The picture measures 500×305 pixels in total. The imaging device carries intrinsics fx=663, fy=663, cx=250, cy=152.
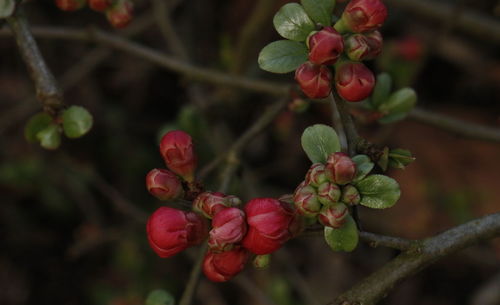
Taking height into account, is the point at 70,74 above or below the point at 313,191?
below

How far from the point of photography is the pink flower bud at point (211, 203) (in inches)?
39.2

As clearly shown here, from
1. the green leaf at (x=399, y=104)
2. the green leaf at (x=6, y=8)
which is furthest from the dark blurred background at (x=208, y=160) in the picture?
the green leaf at (x=6, y=8)

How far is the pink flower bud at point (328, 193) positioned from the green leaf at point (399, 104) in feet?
1.40

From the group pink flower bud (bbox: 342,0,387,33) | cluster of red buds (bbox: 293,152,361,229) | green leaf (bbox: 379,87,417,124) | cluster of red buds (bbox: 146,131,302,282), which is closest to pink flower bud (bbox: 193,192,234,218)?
cluster of red buds (bbox: 146,131,302,282)

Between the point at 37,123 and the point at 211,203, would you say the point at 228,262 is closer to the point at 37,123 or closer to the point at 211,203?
the point at 211,203

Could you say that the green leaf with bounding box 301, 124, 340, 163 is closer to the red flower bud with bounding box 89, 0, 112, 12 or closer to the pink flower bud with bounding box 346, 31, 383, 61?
the pink flower bud with bounding box 346, 31, 383, 61

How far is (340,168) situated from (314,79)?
137mm

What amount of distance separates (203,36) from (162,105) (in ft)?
1.16

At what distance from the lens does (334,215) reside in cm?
93

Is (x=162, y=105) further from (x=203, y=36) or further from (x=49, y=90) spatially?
(x=49, y=90)

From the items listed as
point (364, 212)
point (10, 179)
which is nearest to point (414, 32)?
point (364, 212)

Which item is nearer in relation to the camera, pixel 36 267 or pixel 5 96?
pixel 36 267

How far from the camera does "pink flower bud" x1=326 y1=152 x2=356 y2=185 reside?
36.1 inches

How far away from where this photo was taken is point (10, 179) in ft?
8.08
